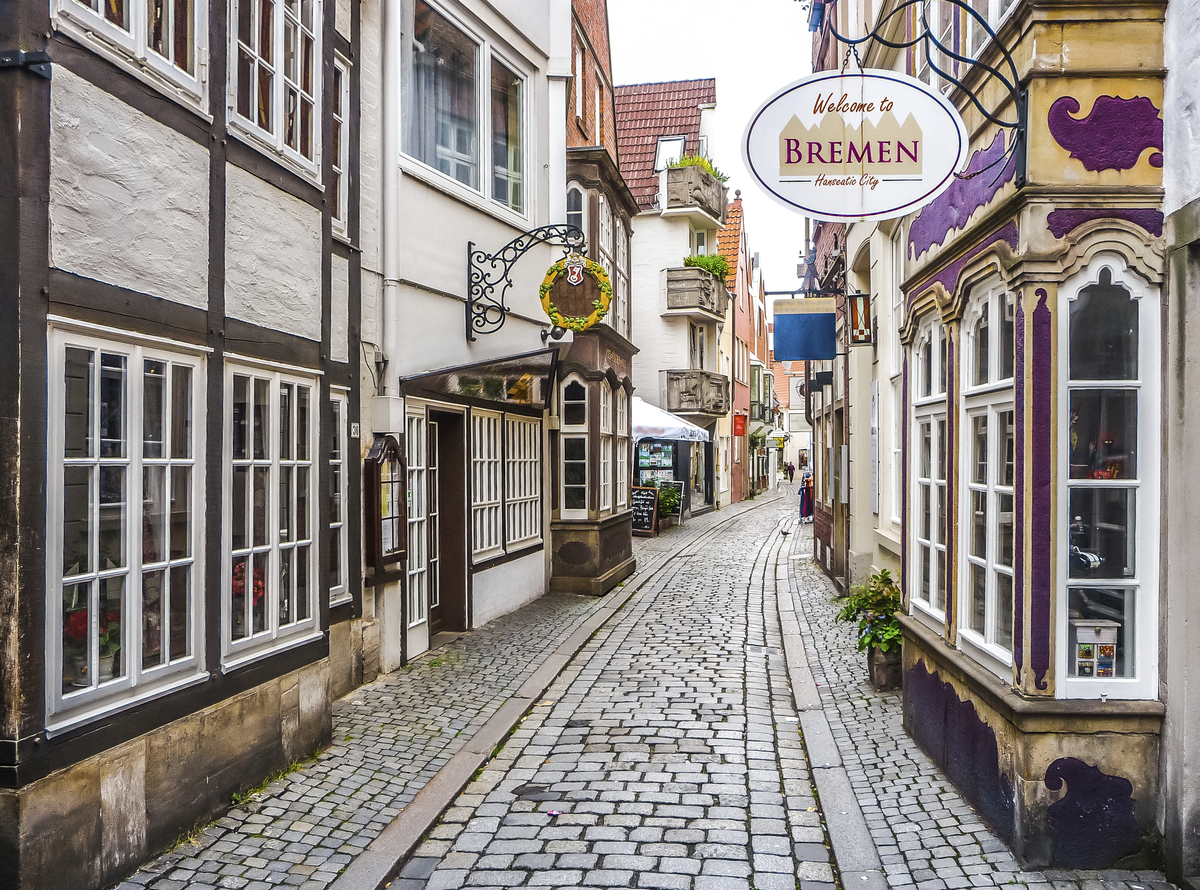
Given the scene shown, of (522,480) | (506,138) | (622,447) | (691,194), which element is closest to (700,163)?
(691,194)

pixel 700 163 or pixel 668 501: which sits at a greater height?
pixel 700 163

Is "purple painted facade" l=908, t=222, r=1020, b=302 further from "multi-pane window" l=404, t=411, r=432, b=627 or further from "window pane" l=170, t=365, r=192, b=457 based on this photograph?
"multi-pane window" l=404, t=411, r=432, b=627

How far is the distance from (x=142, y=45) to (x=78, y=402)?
5.61 ft

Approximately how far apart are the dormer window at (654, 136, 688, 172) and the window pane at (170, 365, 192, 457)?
26.9 meters

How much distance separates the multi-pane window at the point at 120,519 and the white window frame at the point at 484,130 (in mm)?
4944

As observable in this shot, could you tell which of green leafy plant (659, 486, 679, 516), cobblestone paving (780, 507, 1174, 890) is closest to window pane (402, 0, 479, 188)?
cobblestone paving (780, 507, 1174, 890)

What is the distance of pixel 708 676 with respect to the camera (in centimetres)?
879

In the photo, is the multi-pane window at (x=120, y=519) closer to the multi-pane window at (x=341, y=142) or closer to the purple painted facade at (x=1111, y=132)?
the multi-pane window at (x=341, y=142)

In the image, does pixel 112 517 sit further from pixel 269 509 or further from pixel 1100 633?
pixel 1100 633

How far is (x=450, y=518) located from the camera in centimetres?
1032

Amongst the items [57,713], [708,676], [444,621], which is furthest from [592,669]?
[57,713]

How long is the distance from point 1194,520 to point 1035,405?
0.78 meters

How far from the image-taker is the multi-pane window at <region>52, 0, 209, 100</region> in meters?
4.14

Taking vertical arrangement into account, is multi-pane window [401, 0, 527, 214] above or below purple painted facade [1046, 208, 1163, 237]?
above
